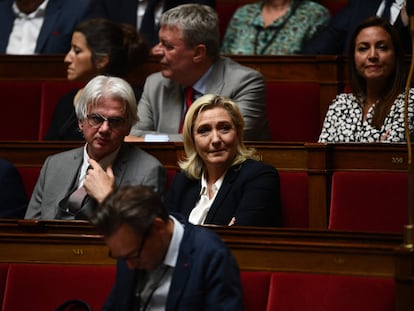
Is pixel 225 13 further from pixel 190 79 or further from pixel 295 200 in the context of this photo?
pixel 295 200

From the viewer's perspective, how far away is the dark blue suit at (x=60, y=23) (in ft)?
6.66

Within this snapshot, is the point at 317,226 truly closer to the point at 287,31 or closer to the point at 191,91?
the point at 191,91

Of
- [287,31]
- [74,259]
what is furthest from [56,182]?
[287,31]

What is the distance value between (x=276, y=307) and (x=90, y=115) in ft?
1.58

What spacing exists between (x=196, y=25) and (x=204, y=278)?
31.0 inches

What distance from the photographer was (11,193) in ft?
4.69

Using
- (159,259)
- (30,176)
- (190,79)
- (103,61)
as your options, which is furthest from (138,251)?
(103,61)

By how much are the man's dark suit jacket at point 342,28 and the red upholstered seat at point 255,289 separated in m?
0.90

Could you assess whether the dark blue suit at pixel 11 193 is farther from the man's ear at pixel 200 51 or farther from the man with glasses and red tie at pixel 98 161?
the man's ear at pixel 200 51

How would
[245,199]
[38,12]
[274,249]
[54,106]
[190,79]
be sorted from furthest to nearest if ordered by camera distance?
1. [38,12]
2. [54,106]
3. [190,79]
4. [245,199]
5. [274,249]

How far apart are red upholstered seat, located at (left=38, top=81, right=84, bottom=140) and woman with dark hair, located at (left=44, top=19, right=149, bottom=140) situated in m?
0.06

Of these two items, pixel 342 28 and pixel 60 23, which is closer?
pixel 342 28

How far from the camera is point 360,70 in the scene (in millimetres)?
1565

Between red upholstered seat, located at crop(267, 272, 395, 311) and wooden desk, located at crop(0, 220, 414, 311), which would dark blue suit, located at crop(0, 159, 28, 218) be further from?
red upholstered seat, located at crop(267, 272, 395, 311)
